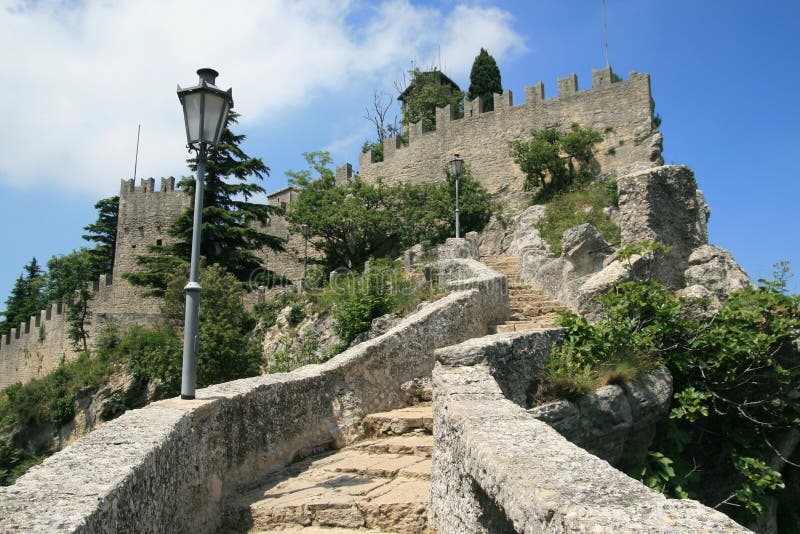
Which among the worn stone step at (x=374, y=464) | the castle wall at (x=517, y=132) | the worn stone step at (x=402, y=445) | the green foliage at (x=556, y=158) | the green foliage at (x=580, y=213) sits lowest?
the worn stone step at (x=374, y=464)

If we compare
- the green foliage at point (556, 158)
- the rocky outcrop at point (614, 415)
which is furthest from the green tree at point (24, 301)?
the rocky outcrop at point (614, 415)

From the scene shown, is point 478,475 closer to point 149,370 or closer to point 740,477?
point 740,477

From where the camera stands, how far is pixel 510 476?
295 centimetres

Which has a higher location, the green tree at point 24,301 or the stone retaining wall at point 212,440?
the green tree at point 24,301

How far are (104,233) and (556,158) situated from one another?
29846mm

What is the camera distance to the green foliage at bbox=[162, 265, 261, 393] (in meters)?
16.5

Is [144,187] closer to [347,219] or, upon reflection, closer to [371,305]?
[347,219]

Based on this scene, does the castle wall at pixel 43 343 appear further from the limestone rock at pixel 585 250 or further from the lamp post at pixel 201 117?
the lamp post at pixel 201 117

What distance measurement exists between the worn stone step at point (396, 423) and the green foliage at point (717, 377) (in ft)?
5.01

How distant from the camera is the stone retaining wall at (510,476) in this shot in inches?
95.1

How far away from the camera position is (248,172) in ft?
88.3

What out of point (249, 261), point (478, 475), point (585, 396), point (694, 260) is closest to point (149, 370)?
point (249, 261)

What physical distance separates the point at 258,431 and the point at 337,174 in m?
27.0

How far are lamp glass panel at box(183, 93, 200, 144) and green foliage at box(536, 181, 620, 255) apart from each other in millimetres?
11448
